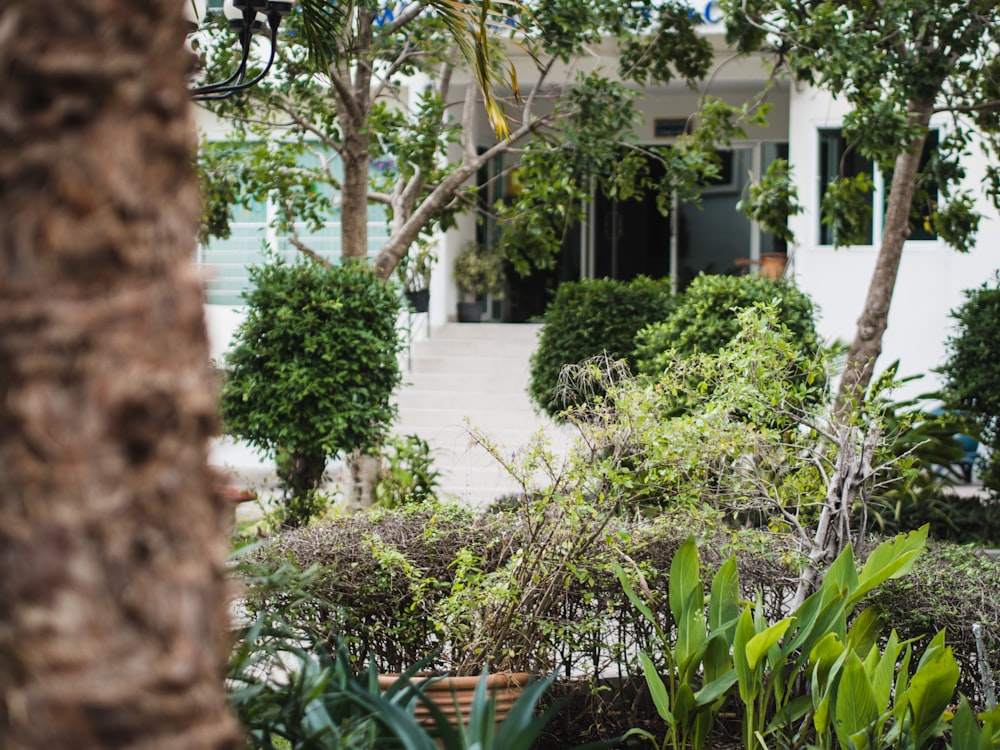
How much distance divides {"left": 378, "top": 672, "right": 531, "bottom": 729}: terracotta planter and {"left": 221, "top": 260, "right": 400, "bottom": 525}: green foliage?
4.04m

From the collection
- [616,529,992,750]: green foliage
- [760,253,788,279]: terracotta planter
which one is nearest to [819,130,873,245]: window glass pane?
[760,253,788,279]: terracotta planter

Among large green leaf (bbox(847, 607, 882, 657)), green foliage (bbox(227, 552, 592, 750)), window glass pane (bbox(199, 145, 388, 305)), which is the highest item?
window glass pane (bbox(199, 145, 388, 305))

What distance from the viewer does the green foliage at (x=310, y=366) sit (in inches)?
318

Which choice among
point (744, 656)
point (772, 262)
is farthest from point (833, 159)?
point (744, 656)

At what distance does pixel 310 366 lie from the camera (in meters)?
8.16

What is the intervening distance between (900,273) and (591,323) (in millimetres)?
4984

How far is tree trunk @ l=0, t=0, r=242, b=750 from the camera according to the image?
1.44 meters

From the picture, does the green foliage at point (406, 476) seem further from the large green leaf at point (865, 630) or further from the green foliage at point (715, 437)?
the large green leaf at point (865, 630)

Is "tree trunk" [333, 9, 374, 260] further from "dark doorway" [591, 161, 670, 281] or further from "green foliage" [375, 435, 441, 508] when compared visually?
"dark doorway" [591, 161, 670, 281]

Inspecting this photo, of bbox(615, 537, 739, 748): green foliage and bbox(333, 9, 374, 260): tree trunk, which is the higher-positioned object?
bbox(333, 9, 374, 260): tree trunk

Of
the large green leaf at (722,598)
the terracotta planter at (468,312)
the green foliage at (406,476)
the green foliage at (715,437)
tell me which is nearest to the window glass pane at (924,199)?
the green foliage at (406,476)

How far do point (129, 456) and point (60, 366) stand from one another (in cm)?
15

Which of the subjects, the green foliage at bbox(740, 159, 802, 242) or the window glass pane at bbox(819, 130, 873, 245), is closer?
the green foliage at bbox(740, 159, 802, 242)

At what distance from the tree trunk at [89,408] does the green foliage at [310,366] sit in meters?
6.50
